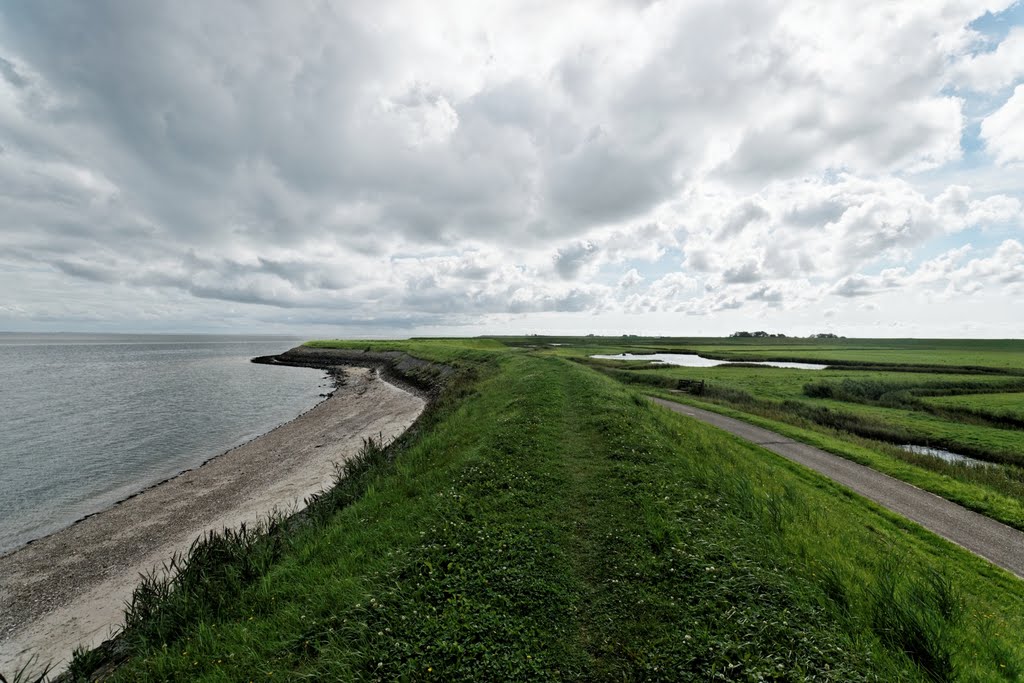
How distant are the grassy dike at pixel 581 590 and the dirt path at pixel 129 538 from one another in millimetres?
5257

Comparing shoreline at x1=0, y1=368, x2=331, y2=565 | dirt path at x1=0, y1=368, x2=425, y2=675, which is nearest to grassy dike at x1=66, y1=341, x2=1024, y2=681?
dirt path at x1=0, y1=368, x2=425, y2=675

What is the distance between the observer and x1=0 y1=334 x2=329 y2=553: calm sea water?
21.9 m

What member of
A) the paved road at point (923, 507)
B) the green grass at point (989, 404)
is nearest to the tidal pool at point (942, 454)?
the paved road at point (923, 507)

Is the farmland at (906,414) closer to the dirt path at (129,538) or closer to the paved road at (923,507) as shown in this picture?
the paved road at (923,507)

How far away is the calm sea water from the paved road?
36.9m

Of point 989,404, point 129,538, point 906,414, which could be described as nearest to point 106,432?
point 129,538

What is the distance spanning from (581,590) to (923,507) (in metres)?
16.3

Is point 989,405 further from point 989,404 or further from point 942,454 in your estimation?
point 942,454

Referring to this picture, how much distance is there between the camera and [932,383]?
4894 cm

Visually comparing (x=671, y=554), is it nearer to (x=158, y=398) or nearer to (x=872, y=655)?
(x=872, y=655)

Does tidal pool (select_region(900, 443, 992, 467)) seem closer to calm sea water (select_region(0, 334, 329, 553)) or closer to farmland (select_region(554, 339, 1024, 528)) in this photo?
farmland (select_region(554, 339, 1024, 528))

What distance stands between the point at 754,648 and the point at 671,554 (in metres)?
2.51

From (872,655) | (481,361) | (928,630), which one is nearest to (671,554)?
(872,655)

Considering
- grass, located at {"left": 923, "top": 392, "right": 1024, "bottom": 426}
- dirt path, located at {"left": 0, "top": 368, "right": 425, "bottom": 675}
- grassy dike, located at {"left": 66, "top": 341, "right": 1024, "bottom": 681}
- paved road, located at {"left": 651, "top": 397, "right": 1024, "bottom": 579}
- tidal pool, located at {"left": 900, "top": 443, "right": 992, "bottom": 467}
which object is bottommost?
dirt path, located at {"left": 0, "top": 368, "right": 425, "bottom": 675}
